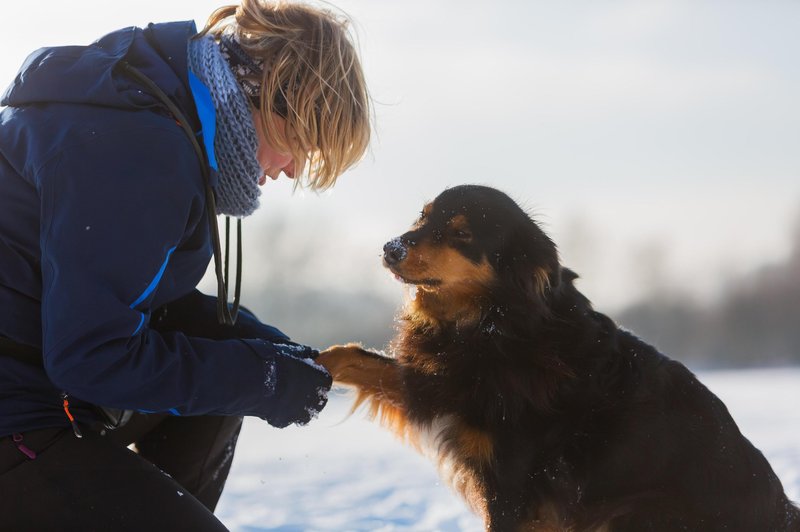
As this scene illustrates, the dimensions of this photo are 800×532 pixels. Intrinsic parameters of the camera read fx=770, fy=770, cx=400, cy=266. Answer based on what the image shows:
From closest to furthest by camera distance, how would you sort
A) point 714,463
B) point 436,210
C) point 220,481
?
1. point 714,463
2. point 220,481
3. point 436,210

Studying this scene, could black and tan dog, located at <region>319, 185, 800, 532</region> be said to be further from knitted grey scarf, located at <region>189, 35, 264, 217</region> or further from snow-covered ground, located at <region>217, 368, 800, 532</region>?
knitted grey scarf, located at <region>189, 35, 264, 217</region>

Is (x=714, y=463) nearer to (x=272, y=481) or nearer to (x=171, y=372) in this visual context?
(x=171, y=372)

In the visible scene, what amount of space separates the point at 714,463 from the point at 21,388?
2.10 m

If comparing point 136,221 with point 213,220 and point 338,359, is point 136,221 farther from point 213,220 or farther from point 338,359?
point 338,359

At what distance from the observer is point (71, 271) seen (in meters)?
1.71

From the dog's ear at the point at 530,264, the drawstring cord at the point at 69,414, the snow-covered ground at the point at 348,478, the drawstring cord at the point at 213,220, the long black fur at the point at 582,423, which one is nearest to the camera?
the drawstring cord at the point at 213,220

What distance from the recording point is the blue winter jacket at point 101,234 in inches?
68.0

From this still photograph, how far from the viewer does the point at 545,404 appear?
2.60 meters

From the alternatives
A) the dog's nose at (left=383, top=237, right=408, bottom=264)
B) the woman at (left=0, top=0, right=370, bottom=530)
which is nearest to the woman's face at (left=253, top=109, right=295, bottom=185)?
the woman at (left=0, top=0, right=370, bottom=530)

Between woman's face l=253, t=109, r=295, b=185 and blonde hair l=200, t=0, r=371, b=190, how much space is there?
2 centimetres

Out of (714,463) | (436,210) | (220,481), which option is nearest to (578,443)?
(714,463)

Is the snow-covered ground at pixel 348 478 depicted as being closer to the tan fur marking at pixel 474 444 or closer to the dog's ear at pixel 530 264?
the tan fur marking at pixel 474 444

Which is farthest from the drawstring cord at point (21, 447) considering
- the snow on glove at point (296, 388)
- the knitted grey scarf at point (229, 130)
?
the knitted grey scarf at point (229, 130)

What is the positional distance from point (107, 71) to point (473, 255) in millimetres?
1509
